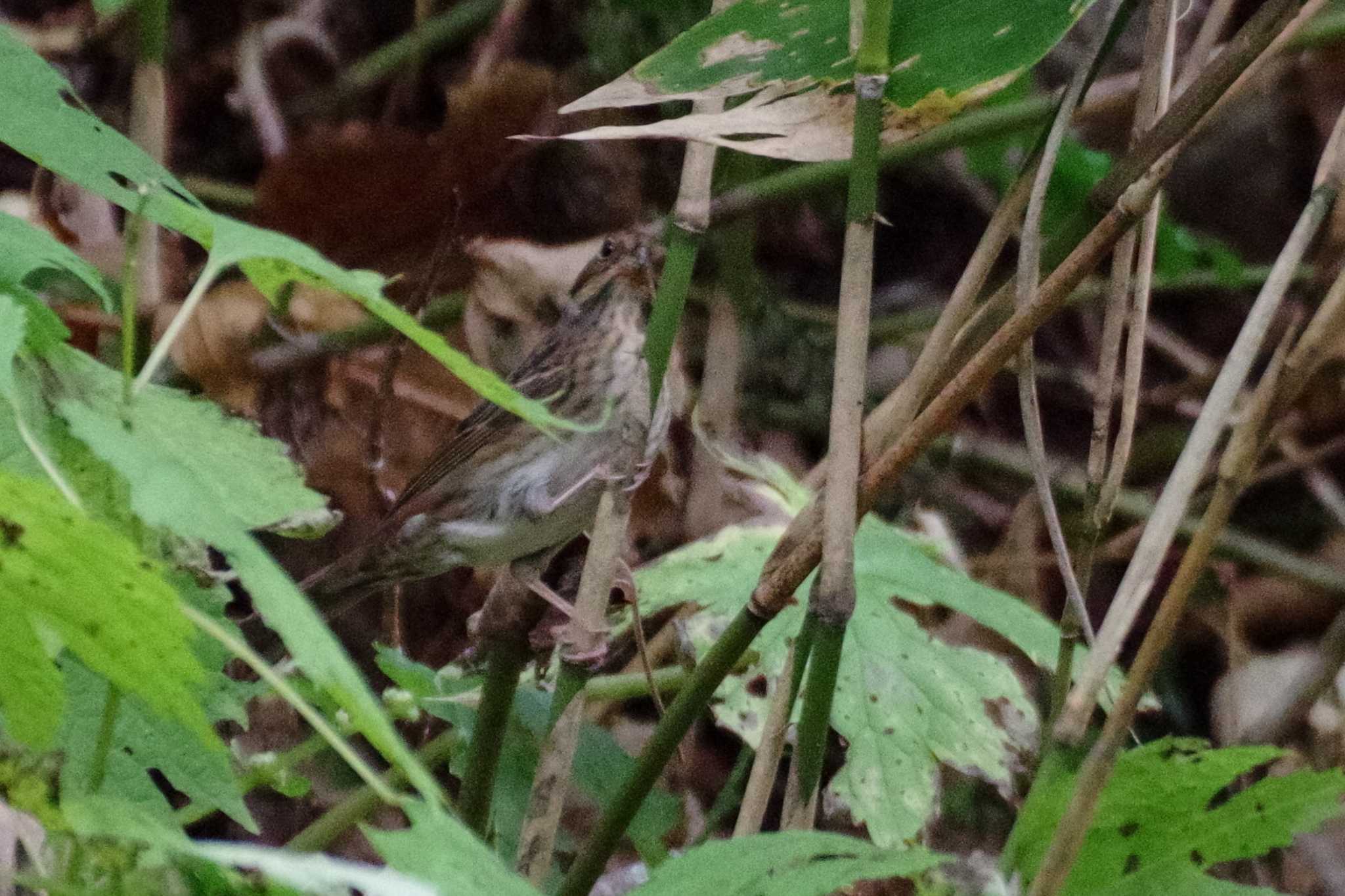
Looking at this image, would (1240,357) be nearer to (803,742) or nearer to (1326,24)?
(803,742)

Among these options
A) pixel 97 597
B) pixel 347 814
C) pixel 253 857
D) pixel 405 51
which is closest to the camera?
pixel 253 857

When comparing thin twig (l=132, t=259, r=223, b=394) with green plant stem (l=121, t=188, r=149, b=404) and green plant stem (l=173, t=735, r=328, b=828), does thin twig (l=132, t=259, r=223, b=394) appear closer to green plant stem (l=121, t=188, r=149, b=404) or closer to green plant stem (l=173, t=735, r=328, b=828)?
green plant stem (l=121, t=188, r=149, b=404)

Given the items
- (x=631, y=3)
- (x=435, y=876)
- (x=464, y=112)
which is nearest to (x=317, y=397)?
(x=464, y=112)

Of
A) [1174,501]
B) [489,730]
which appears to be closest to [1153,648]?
[1174,501]

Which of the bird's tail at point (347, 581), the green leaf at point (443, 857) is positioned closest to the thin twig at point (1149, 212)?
the green leaf at point (443, 857)

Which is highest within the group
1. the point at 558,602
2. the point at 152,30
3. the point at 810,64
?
the point at 810,64

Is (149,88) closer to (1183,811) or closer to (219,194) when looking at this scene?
(219,194)

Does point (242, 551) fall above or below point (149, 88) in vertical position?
below
